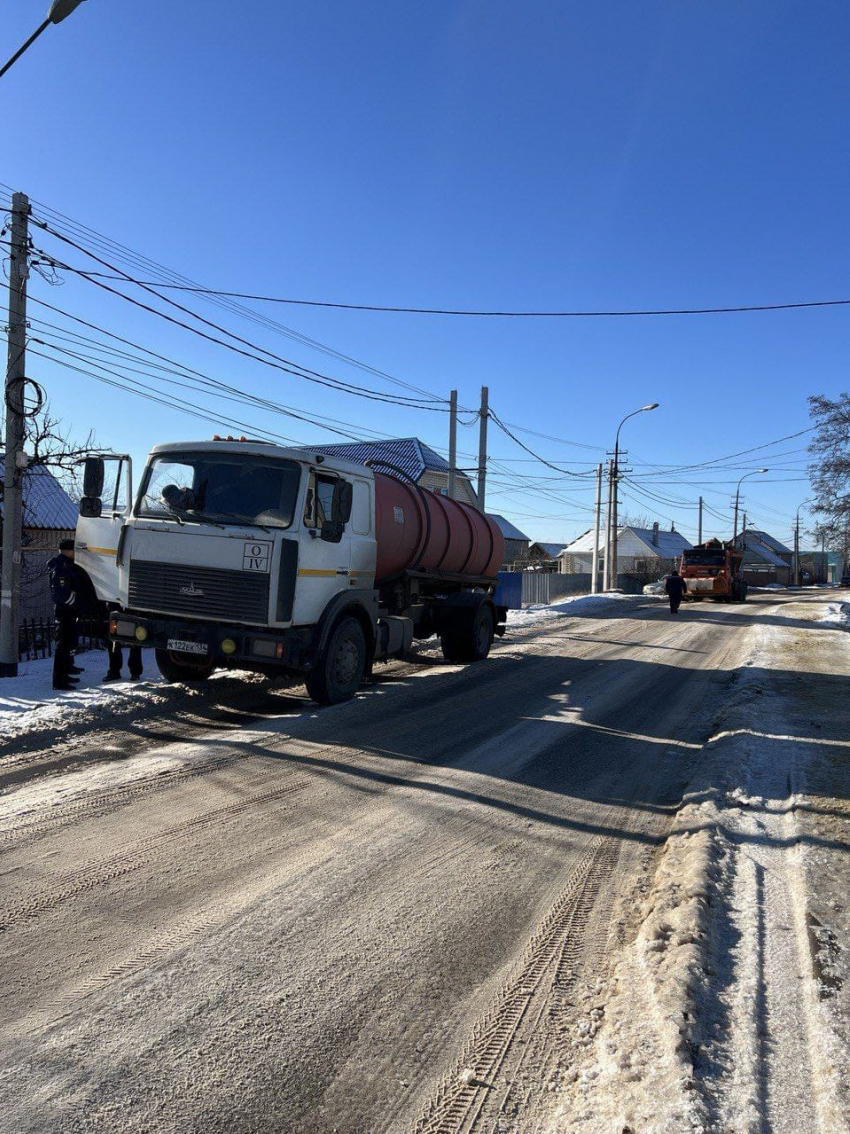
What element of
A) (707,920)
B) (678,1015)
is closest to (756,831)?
(707,920)

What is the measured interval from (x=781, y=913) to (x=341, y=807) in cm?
287

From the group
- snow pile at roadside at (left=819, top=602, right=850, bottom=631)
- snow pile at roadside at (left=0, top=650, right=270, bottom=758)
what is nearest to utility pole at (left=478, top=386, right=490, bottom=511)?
snow pile at roadside at (left=819, top=602, right=850, bottom=631)

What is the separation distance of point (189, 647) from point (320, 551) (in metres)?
1.68

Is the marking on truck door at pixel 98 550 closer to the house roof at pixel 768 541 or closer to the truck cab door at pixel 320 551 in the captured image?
the truck cab door at pixel 320 551

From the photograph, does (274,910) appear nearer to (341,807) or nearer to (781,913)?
(341,807)

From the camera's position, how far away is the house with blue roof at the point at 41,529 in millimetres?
19031

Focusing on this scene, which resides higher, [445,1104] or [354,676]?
[354,676]

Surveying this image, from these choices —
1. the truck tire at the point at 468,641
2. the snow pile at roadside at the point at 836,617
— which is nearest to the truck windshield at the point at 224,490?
the truck tire at the point at 468,641

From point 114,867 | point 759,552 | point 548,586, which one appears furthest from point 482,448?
point 759,552

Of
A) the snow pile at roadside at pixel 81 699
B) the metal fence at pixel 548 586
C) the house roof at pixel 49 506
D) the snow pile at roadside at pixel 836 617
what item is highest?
the house roof at pixel 49 506

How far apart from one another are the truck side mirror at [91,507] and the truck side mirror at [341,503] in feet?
8.49

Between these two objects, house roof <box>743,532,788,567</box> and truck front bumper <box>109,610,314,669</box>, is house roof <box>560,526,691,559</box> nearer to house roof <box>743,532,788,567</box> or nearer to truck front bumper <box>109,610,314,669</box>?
house roof <box>743,532,788,567</box>

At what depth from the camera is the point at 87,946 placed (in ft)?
11.5

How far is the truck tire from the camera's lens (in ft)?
42.1
